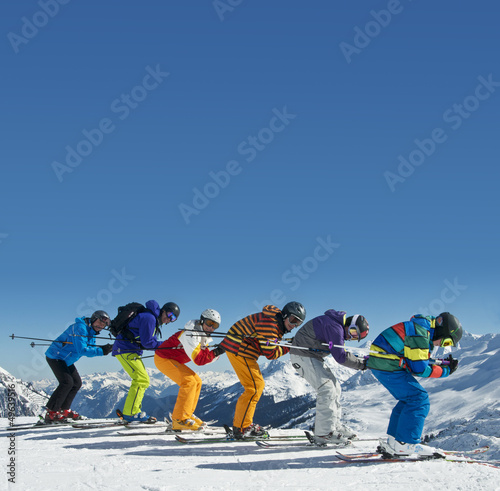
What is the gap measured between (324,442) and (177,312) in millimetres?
4431

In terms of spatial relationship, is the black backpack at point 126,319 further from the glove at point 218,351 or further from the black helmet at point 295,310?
the black helmet at point 295,310

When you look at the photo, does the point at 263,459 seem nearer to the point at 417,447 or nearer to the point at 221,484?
the point at 221,484

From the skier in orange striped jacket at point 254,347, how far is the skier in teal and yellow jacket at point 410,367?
2.03 m

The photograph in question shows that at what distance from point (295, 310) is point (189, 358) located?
108 inches

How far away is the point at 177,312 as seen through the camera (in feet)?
37.2

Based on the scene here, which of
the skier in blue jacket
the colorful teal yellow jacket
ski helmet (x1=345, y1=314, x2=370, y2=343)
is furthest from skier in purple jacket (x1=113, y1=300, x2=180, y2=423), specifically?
the colorful teal yellow jacket

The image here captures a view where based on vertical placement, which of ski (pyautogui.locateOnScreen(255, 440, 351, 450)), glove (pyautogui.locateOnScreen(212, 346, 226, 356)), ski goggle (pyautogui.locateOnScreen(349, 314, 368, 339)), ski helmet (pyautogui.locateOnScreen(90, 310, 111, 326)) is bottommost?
ski (pyautogui.locateOnScreen(255, 440, 351, 450))

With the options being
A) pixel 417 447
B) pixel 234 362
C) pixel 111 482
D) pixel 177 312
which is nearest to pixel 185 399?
pixel 234 362

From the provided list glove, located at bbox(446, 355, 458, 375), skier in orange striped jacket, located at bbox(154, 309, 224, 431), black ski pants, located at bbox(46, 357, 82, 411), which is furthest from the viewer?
black ski pants, located at bbox(46, 357, 82, 411)

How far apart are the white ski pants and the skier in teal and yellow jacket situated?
1.16m

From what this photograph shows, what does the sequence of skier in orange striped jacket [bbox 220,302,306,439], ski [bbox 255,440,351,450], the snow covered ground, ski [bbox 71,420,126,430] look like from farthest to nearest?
ski [bbox 71,420,126,430] → skier in orange striped jacket [bbox 220,302,306,439] → ski [bbox 255,440,351,450] → the snow covered ground

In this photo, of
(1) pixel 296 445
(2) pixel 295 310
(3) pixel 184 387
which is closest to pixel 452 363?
(2) pixel 295 310

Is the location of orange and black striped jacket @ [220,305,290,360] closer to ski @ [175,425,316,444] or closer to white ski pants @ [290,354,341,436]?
white ski pants @ [290,354,341,436]

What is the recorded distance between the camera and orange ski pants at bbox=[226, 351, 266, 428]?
930 centimetres
